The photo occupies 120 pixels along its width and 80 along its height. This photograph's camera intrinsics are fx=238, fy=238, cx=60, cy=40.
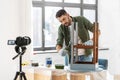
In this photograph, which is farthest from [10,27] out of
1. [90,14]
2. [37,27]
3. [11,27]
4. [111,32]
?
[111,32]

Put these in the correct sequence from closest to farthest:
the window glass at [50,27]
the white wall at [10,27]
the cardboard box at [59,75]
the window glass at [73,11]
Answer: the cardboard box at [59,75] < the white wall at [10,27] < the window glass at [50,27] < the window glass at [73,11]

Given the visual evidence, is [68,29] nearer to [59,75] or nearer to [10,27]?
[59,75]

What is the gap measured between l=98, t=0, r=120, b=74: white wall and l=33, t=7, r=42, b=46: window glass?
4.06ft

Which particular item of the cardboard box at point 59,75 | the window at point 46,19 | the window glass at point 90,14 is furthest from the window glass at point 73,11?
the cardboard box at point 59,75

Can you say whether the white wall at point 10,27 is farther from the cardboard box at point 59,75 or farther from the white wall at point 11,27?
the cardboard box at point 59,75

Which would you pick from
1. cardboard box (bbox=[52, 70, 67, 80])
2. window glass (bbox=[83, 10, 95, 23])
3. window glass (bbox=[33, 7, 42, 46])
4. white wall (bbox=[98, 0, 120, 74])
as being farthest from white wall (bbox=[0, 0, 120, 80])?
white wall (bbox=[98, 0, 120, 74])

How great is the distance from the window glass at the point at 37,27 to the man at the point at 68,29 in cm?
129

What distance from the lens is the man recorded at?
2.76 m

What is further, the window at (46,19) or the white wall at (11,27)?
the window at (46,19)

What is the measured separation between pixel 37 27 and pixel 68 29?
58.3 inches

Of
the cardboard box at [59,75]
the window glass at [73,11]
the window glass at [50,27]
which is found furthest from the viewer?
the window glass at [73,11]

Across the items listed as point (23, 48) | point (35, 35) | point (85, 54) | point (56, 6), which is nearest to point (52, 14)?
point (56, 6)

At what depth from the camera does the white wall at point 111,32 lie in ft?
15.0

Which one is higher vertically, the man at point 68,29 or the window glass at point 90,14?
the window glass at point 90,14
